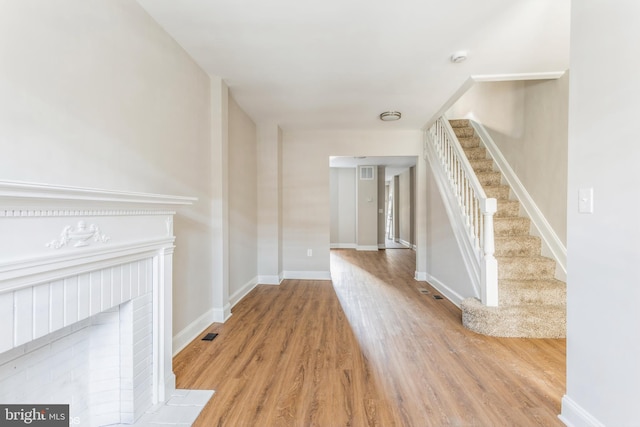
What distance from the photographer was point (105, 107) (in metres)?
1.48

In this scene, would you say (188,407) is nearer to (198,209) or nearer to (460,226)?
(198,209)

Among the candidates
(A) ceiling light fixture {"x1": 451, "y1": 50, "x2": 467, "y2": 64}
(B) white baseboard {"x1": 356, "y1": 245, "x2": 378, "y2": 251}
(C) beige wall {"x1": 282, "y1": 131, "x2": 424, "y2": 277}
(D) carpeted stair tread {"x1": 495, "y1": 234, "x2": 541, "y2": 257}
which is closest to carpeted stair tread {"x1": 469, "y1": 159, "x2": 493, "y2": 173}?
(C) beige wall {"x1": 282, "y1": 131, "x2": 424, "y2": 277}

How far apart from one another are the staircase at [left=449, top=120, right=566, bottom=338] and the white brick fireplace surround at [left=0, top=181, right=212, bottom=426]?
7.66ft

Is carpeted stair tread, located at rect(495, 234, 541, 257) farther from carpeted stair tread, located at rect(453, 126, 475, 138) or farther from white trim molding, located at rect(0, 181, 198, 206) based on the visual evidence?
white trim molding, located at rect(0, 181, 198, 206)

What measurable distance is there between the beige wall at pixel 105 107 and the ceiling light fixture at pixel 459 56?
2.21m

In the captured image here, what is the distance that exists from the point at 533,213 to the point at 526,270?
806 mm

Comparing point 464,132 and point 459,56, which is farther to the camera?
point 464,132

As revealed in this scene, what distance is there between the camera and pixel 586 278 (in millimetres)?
1326

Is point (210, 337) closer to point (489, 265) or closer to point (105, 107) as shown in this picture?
point (105, 107)

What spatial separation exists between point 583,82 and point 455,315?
2317mm

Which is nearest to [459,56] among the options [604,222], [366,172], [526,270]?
[604,222]

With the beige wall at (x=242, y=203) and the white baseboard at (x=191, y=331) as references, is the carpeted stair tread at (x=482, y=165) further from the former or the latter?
the white baseboard at (x=191, y=331)
